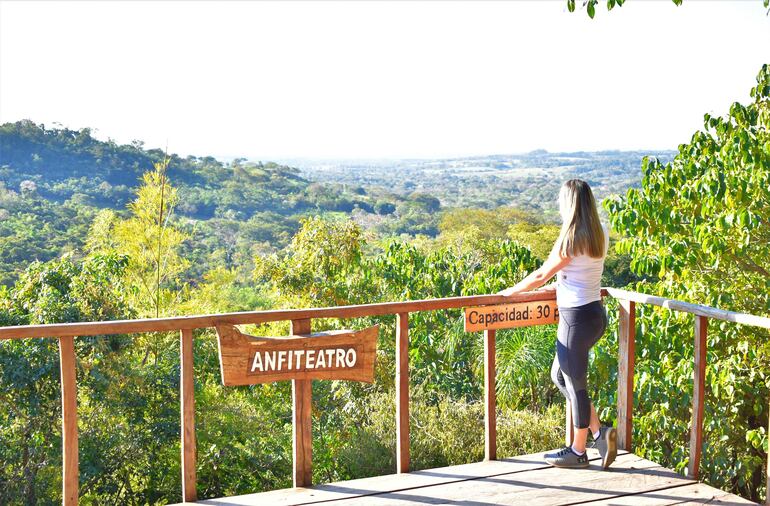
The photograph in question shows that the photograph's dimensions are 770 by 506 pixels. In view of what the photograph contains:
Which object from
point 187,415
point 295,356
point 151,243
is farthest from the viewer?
point 151,243

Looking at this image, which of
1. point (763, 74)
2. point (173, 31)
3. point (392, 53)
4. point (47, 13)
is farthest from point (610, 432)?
point (392, 53)

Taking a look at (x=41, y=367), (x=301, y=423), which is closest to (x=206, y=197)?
(x=41, y=367)

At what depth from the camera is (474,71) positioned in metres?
72.2

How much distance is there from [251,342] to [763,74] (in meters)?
5.31

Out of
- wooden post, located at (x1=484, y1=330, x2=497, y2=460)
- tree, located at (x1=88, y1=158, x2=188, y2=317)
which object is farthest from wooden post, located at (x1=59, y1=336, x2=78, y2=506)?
tree, located at (x1=88, y1=158, x2=188, y2=317)

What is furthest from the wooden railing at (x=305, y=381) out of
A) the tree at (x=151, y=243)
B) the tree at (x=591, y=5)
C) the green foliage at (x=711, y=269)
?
the tree at (x=151, y=243)

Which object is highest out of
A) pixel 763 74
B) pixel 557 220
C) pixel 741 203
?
pixel 763 74

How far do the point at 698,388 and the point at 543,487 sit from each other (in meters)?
0.88

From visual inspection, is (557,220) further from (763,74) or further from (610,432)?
(610,432)

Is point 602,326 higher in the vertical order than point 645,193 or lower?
lower

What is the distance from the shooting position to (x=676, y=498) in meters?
3.60

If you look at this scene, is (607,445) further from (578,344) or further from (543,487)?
(578,344)

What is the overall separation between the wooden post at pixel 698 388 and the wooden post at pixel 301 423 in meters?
1.80

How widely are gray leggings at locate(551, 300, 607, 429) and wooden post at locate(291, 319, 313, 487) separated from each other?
3.87 feet
